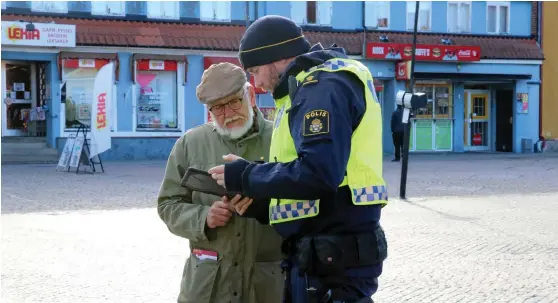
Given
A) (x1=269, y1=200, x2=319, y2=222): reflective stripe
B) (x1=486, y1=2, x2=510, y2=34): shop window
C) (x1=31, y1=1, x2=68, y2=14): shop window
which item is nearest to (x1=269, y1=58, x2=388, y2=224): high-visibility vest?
(x1=269, y1=200, x2=319, y2=222): reflective stripe

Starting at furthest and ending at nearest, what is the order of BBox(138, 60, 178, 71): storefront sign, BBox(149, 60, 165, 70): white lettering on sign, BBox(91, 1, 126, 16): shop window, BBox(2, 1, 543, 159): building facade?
BBox(149, 60, 165, 70): white lettering on sign → BBox(138, 60, 178, 71): storefront sign → BBox(91, 1, 126, 16): shop window → BBox(2, 1, 543, 159): building facade

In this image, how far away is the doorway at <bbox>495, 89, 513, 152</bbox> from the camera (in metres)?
33.9

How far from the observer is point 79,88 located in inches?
1048

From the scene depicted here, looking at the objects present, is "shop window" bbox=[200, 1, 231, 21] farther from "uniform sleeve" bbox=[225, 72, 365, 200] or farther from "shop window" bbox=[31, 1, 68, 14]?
"uniform sleeve" bbox=[225, 72, 365, 200]

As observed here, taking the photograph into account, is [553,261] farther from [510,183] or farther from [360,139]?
[510,183]

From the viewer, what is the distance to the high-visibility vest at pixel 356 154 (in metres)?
2.88

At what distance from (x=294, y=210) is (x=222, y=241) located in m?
0.85

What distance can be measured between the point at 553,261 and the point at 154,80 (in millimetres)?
20614

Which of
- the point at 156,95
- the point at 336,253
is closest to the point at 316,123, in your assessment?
the point at 336,253

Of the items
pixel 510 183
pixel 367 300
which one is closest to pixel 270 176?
pixel 367 300

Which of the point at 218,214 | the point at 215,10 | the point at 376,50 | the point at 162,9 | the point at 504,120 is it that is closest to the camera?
the point at 218,214

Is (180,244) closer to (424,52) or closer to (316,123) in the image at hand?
(316,123)

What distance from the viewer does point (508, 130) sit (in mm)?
34094

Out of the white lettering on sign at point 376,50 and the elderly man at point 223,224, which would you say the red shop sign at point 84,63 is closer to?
the white lettering on sign at point 376,50
